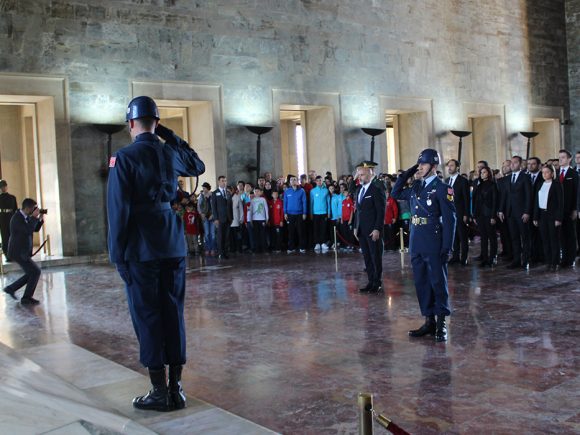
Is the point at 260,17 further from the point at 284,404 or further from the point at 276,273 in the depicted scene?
the point at 284,404

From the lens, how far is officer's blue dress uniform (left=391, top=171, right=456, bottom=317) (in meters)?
6.47

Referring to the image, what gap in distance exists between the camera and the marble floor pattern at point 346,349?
4.45m

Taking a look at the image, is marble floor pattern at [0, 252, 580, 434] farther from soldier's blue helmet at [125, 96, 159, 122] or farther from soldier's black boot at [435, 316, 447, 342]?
soldier's blue helmet at [125, 96, 159, 122]

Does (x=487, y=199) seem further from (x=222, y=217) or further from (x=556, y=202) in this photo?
(x=222, y=217)

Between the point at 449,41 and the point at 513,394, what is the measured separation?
20.2m

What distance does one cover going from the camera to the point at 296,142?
26156 millimetres

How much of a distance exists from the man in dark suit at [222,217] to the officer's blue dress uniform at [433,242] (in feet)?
29.6

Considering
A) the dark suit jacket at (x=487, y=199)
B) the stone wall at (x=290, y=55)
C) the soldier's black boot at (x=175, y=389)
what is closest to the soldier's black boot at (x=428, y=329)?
the soldier's black boot at (x=175, y=389)

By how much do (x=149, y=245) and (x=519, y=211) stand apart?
854 cm

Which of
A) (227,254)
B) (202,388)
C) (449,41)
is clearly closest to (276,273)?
(227,254)

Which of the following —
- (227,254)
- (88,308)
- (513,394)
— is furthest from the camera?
(227,254)

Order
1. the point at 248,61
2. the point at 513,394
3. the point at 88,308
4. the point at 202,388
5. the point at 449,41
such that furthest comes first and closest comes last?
the point at 449,41, the point at 248,61, the point at 88,308, the point at 202,388, the point at 513,394

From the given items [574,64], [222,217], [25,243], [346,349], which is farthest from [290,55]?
[346,349]

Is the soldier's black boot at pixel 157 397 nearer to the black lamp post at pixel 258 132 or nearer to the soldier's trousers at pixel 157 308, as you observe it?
the soldier's trousers at pixel 157 308
